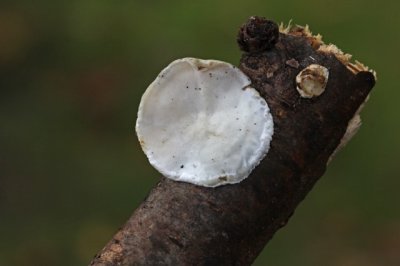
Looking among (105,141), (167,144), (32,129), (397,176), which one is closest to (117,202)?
(105,141)

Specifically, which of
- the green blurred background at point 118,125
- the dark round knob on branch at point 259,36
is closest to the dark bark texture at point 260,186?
the dark round knob on branch at point 259,36

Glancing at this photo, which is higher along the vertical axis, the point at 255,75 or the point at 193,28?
the point at 255,75

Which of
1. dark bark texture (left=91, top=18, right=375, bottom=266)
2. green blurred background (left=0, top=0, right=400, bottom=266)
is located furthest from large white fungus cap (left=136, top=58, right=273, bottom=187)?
green blurred background (left=0, top=0, right=400, bottom=266)

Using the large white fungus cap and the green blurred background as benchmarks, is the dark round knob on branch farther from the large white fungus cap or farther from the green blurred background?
the green blurred background

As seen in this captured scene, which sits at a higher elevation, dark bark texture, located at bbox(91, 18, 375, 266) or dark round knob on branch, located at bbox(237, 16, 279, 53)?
Result: dark round knob on branch, located at bbox(237, 16, 279, 53)

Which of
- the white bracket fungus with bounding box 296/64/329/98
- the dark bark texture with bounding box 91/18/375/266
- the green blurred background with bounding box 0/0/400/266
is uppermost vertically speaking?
the white bracket fungus with bounding box 296/64/329/98

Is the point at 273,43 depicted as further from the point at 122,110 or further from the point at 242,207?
the point at 122,110
